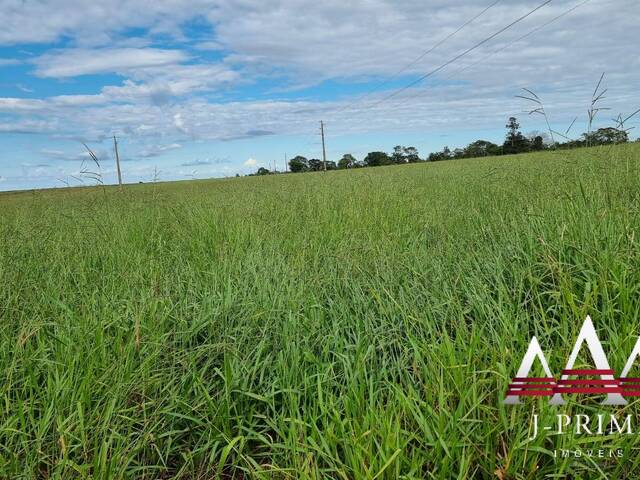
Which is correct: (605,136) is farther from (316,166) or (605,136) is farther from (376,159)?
(376,159)

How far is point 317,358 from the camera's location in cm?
221

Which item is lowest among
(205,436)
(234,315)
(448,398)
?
(205,436)

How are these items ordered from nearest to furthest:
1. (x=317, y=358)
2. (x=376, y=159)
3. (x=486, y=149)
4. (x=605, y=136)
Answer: (x=317, y=358), (x=605, y=136), (x=486, y=149), (x=376, y=159)

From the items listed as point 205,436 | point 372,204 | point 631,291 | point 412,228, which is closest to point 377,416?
point 205,436

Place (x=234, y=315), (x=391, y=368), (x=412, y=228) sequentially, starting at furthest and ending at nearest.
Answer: (x=412, y=228) < (x=234, y=315) < (x=391, y=368)

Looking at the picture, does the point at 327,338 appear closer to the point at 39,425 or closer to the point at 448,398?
the point at 448,398

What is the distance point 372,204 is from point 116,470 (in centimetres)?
544

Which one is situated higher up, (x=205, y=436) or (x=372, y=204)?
(x=372, y=204)

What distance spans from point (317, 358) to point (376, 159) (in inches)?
3104

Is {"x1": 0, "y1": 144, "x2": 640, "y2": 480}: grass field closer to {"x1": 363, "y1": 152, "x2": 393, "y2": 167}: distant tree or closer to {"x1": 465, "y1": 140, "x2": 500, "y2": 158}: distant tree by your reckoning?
{"x1": 465, "y1": 140, "x2": 500, "y2": 158}: distant tree

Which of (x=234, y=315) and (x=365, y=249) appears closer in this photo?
(x=234, y=315)

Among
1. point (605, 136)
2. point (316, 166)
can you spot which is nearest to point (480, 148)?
point (316, 166)

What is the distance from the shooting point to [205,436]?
194 centimetres

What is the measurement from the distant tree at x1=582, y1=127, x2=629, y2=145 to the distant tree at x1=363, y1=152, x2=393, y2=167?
2910 inches
